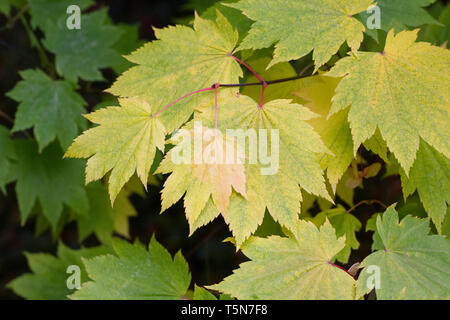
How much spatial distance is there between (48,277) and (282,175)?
4.78 ft

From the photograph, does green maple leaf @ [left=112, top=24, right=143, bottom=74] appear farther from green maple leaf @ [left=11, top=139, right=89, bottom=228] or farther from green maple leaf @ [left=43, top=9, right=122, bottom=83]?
green maple leaf @ [left=11, top=139, right=89, bottom=228]

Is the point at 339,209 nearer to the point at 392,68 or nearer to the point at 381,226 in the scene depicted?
A: the point at 381,226

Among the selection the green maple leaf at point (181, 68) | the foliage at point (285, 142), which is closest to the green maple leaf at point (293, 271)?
the foliage at point (285, 142)

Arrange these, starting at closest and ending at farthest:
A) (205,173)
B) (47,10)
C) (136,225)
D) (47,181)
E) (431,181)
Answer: (205,173), (431,181), (47,181), (47,10), (136,225)

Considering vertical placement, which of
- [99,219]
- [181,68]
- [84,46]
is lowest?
[99,219]

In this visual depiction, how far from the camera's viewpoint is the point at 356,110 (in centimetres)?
110

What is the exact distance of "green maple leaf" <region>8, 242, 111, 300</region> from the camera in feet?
6.68

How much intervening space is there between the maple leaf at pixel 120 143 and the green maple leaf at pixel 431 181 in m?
0.69

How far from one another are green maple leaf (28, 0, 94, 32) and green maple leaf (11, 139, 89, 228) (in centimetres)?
58

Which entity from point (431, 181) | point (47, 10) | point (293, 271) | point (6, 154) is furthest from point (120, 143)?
point (47, 10)

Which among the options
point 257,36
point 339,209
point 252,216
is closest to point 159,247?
point 252,216

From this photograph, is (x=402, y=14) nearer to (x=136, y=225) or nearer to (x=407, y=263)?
(x=407, y=263)

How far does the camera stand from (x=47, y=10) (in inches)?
84.7
